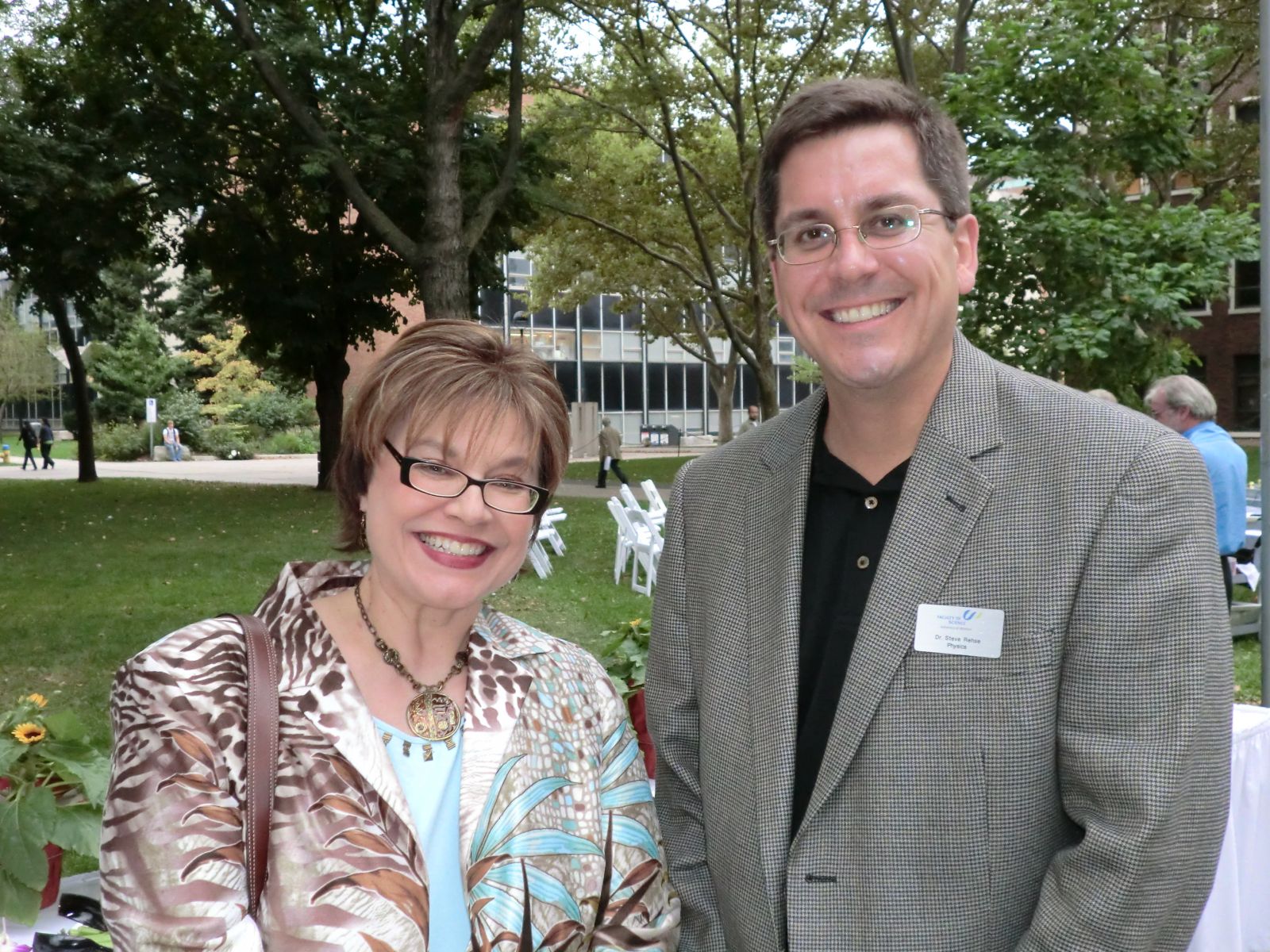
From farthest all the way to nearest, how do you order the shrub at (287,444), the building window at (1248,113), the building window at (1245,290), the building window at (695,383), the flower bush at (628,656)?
the building window at (695,383) < the shrub at (287,444) < the building window at (1245,290) < the building window at (1248,113) < the flower bush at (628,656)

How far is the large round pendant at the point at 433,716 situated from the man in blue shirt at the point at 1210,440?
751 centimetres

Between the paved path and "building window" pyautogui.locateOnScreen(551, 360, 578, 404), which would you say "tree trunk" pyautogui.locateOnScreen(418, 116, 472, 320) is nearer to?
the paved path

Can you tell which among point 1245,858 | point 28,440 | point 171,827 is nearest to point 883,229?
point 171,827

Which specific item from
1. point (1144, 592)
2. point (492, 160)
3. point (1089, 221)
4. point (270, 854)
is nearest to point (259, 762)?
point (270, 854)

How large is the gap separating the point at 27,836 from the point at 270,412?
48269 millimetres

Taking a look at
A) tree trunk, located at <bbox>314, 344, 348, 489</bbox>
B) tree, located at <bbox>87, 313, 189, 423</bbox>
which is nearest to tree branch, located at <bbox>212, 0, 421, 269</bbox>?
tree trunk, located at <bbox>314, 344, 348, 489</bbox>

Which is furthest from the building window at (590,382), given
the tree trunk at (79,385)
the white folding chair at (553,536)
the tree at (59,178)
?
the white folding chair at (553,536)

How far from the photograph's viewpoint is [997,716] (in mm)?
1877

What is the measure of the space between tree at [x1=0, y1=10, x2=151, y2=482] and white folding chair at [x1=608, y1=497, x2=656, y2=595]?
996cm

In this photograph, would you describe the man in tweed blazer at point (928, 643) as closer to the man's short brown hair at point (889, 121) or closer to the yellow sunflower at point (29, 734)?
the man's short brown hair at point (889, 121)

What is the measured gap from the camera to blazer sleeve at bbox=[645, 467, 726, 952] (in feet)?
7.20

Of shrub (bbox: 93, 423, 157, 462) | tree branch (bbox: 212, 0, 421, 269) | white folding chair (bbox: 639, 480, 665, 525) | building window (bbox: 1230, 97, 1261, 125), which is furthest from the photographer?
shrub (bbox: 93, 423, 157, 462)

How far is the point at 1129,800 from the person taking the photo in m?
1.76

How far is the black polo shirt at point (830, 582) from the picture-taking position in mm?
2061
